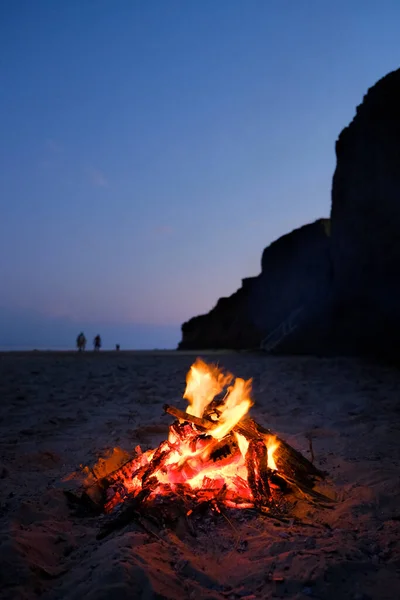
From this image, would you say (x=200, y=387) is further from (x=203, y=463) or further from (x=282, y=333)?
(x=282, y=333)

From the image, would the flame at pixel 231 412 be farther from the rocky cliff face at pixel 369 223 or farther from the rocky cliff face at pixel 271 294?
the rocky cliff face at pixel 271 294

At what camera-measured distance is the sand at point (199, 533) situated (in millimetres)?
2268

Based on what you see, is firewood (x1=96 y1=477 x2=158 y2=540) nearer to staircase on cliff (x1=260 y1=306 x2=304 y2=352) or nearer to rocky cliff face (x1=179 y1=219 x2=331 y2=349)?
staircase on cliff (x1=260 y1=306 x2=304 y2=352)

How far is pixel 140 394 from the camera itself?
Result: 827 cm

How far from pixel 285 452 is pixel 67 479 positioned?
84.1 inches

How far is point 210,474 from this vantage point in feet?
11.5

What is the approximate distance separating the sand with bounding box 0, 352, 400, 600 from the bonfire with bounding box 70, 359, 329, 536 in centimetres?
19

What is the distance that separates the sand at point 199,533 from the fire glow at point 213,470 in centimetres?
25

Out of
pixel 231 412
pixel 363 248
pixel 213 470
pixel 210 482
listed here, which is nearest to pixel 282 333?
pixel 363 248

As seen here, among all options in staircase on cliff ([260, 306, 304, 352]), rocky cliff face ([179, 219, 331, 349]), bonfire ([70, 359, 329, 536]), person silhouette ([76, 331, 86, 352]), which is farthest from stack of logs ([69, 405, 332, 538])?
person silhouette ([76, 331, 86, 352])

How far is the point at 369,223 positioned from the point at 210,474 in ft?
39.6

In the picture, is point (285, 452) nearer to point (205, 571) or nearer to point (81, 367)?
point (205, 571)

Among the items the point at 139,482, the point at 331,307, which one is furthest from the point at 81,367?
the point at 331,307

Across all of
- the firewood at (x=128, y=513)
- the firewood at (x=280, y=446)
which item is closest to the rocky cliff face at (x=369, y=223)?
the firewood at (x=280, y=446)
